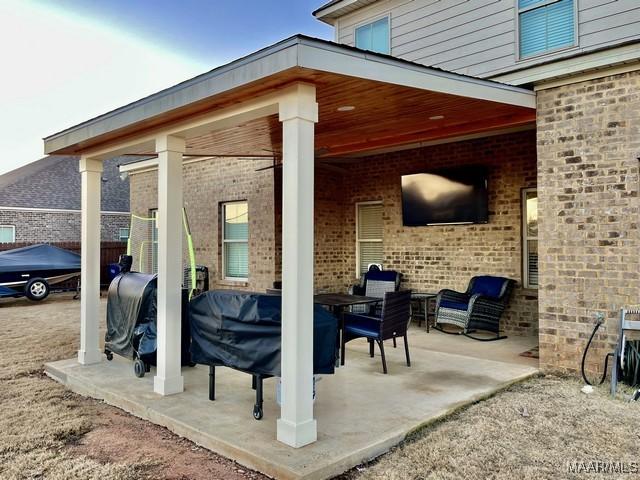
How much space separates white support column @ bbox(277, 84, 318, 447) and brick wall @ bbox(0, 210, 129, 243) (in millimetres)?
19246

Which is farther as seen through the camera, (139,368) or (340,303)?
(340,303)

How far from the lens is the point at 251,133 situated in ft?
19.0

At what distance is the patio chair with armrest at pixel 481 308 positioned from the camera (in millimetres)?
6969

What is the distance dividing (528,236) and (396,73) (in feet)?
14.9

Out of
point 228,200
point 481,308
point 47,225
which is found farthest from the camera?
point 47,225

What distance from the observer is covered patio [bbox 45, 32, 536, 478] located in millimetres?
3271

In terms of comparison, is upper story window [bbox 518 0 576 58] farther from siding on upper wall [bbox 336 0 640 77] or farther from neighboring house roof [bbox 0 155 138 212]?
neighboring house roof [bbox 0 155 138 212]

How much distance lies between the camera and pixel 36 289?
1248 cm

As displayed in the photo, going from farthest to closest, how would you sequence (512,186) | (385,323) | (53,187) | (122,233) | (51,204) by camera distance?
(122,233)
(53,187)
(51,204)
(512,186)
(385,323)

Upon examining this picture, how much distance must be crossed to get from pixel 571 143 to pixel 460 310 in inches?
111

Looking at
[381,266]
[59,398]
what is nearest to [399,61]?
[59,398]

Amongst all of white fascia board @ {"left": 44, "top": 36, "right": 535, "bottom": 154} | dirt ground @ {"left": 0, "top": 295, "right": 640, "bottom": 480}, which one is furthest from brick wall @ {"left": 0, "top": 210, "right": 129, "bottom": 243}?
dirt ground @ {"left": 0, "top": 295, "right": 640, "bottom": 480}

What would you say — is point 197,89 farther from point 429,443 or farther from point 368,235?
point 368,235

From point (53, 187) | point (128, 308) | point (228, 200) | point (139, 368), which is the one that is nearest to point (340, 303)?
point (139, 368)
